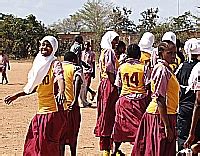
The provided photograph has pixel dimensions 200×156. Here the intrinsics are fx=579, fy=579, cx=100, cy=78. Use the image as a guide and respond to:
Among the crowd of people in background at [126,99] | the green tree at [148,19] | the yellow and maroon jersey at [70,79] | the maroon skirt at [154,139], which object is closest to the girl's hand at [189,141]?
the crowd of people in background at [126,99]

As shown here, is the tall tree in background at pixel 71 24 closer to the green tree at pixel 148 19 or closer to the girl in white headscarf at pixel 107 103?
the green tree at pixel 148 19

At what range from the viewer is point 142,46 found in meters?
9.46

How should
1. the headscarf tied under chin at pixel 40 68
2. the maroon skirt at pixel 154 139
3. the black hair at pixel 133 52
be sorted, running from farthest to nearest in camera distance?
the black hair at pixel 133 52 < the headscarf tied under chin at pixel 40 68 < the maroon skirt at pixel 154 139

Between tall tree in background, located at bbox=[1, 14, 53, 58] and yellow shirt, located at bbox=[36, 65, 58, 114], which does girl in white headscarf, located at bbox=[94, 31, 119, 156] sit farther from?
tall tree in background, located at bbox=[1, 14, 53, 58]

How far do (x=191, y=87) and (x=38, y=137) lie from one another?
206 centimetres

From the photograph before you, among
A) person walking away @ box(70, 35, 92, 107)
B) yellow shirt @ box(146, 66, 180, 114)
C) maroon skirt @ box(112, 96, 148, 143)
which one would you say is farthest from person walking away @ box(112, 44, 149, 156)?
person walking away @ box(70, 35, 92, 107)

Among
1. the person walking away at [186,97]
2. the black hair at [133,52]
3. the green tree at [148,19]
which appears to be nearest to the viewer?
the person walking away at [186,97]

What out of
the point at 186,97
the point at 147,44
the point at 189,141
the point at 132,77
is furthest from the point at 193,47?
the point at 147,44

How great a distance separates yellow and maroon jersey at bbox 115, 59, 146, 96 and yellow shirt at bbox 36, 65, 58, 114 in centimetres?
136

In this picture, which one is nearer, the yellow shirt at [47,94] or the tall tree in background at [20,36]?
the yellow shirt at [47,94]

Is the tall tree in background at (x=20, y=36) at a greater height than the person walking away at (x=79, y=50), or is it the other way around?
the tall tree in background at (x=20, y=36)

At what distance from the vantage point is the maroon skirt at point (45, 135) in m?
7.16

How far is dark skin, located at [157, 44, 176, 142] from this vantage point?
621 cm

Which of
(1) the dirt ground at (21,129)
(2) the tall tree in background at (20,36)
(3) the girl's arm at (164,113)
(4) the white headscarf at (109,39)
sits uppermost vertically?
(2) the tall tree in background at (20,36)
